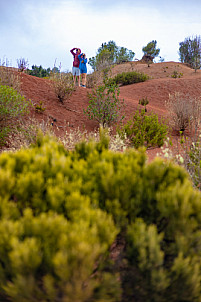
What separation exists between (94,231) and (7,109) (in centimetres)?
634

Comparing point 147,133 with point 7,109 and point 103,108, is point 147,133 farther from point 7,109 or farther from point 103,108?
point 7,109

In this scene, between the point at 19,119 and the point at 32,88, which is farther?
the point at 32,88

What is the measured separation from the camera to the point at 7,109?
269 inches

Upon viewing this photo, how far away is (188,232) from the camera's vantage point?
1512 millimetres

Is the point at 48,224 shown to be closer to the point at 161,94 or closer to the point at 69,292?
the point at 69,292

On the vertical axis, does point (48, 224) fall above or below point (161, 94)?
below

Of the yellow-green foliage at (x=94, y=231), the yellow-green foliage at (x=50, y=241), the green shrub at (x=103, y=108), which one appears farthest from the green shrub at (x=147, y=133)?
the yellow-green foliage at (x=50, y=241)

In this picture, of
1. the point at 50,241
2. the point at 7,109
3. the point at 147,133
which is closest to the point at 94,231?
the point at 50,241

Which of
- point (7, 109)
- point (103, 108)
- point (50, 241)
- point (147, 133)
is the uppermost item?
point (103, 108)

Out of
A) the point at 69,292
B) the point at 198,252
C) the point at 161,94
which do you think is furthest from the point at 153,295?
the point at 161,94

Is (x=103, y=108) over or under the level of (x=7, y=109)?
over

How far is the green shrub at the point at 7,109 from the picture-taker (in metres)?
6.71

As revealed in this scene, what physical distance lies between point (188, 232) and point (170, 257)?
0.23m

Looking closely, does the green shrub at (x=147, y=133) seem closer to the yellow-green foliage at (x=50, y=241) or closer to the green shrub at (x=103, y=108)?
the green shrub at (x=103, y=108)
